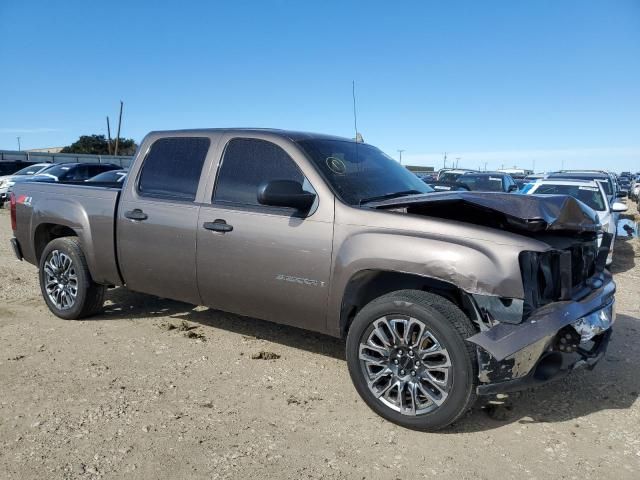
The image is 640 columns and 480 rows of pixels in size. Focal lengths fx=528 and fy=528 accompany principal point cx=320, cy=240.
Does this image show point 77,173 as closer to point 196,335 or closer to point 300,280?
point 196,335

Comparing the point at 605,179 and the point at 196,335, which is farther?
the point at 605,179

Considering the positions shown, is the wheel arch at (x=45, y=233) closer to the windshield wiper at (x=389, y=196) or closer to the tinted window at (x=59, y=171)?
the windshield wiper at (x=389, y=196)

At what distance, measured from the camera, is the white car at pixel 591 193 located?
968 cm

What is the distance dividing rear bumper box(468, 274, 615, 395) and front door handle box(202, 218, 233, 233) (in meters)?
2.02

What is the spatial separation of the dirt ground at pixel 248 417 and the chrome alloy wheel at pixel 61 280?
321mm

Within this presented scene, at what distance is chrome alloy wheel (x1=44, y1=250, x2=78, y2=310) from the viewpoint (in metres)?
5.30

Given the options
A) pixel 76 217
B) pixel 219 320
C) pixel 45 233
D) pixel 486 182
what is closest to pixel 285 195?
pixel 219 320

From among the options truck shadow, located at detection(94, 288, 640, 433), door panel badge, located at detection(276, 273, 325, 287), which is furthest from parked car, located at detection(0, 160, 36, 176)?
door panel badge, located at detection(276, 273, 325, 287)

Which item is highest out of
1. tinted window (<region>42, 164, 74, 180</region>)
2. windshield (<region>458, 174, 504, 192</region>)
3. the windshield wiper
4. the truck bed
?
tinted window (<region>42, 164, 74, 180</region>)

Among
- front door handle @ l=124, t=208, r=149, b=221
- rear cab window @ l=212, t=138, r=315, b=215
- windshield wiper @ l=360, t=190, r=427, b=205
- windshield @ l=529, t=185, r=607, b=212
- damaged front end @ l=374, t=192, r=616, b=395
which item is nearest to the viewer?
damaged front end @ l=374, t=192, r=616, b=395

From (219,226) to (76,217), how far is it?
183cm

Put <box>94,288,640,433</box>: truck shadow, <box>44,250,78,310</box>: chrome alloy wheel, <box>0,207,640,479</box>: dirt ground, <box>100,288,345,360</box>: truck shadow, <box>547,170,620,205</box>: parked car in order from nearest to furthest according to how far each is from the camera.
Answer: <box>0,207,640,479</box>: dirt ground, <box>94,288,640,433</box>: truck shadow, <box>100,288,345,360</box>: truck shadow, <box>44,250,78,310</box>: chrome alloy wheel, <box>547,170,620,205</box>: parked car

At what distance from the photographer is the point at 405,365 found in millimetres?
3359

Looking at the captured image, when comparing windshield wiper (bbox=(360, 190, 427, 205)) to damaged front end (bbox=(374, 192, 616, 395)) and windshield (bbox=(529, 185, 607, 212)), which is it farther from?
windshield (bbox=(529, 185, 607, 212))
